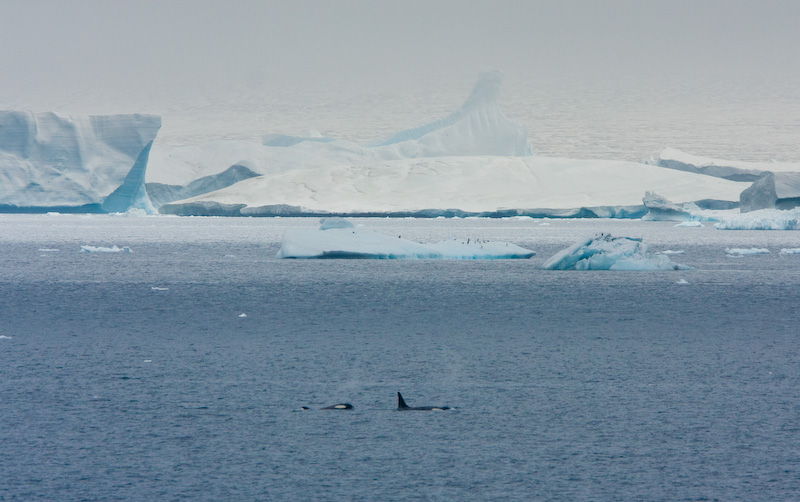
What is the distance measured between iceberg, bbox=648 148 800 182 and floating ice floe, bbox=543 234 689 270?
36109 millimetres

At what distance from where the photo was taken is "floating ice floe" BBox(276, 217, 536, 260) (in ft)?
54.1

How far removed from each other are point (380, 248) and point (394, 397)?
12.1 meters

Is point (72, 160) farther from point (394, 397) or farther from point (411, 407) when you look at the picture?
point (411, 407)

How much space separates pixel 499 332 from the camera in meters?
7.19

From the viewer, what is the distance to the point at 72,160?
39.2m

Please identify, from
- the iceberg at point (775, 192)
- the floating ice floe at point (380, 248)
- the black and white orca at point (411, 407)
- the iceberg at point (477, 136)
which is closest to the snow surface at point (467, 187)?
the iceberg at point (477, 136)

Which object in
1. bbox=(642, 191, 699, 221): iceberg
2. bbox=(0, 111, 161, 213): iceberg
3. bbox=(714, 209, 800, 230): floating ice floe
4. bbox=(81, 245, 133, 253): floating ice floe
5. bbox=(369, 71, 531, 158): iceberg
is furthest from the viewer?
bbox=(369, 71, 531, 158): iceberg

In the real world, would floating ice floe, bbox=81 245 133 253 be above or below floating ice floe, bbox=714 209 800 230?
below

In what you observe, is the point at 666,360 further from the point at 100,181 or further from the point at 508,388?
the point at 100,181

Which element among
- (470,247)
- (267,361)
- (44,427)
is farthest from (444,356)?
(470,247)

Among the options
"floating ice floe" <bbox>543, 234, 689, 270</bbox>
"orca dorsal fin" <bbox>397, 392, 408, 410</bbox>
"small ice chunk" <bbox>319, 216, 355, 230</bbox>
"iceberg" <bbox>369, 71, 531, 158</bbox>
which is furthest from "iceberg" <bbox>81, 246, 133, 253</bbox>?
"iceberg" <bbox>369, 71, 531, 158</bbox>

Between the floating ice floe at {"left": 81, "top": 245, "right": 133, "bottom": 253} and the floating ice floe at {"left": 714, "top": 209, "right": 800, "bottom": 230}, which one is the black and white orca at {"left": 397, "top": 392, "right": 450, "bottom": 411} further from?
the floating ice floe at {"left": 714, "top": 209, "right": 800, "bottom": 230}

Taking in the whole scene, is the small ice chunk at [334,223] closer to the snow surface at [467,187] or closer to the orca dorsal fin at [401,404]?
the orca dorsal fin at [401,404]

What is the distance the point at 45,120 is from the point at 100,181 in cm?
353
